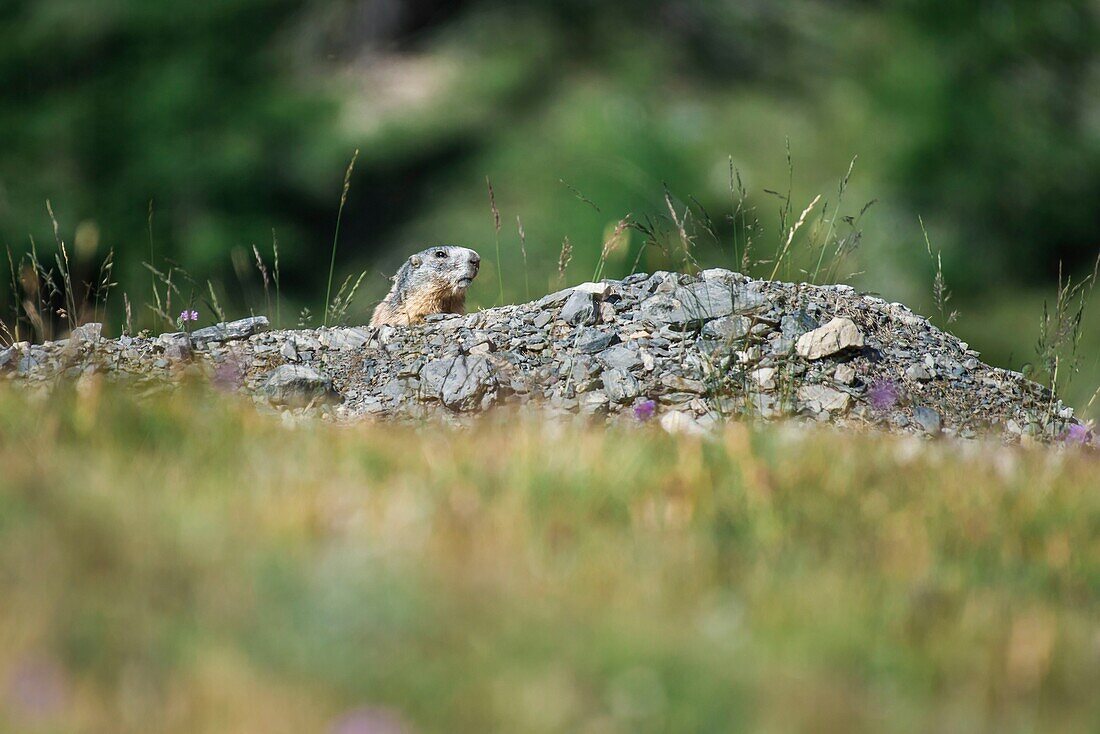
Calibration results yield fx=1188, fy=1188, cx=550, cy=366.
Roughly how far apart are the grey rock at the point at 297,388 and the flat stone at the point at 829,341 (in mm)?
2310

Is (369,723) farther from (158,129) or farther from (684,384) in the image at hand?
(158,129)

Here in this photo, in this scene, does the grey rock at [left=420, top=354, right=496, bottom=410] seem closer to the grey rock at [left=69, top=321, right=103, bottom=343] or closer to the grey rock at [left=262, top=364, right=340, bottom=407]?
the grey rock at [left=262, top=364, right=340, bottom=407]

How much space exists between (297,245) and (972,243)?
7.97 m

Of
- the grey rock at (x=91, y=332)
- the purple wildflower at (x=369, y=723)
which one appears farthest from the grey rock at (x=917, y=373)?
the purple wildflower at (x=369, y=723)

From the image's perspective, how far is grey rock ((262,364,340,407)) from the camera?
5.54m

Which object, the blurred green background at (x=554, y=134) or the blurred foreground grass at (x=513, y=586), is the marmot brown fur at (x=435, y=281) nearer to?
the blurred green background at (x=554, y=134)

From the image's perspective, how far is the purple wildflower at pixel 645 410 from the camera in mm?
5219

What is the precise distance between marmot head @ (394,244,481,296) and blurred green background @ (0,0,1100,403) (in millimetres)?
4103

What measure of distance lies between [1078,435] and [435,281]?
4.10m

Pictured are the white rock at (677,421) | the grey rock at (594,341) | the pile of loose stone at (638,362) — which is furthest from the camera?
the grey rock at (594,341)

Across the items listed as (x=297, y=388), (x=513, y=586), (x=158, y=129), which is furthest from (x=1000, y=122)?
(x=513, y=586)

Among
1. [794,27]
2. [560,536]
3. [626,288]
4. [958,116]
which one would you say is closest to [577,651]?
[560,536]

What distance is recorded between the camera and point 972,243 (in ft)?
45.3

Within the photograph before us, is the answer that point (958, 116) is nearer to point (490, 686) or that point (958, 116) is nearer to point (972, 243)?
point (972, 243)
